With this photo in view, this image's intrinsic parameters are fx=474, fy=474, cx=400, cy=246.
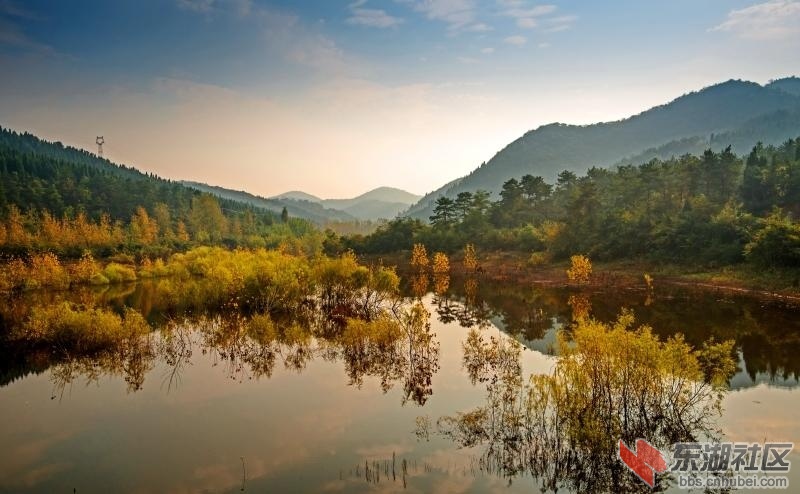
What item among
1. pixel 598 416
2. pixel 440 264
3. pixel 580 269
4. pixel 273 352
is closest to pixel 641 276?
pixel 580 269

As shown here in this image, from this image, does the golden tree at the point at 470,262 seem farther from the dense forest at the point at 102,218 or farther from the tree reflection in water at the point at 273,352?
the dense forest at the point at 102,218

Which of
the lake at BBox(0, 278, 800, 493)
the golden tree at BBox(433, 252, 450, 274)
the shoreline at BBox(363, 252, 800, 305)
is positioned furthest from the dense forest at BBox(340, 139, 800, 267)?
the lake at BBox(0, 278, 800, 493)

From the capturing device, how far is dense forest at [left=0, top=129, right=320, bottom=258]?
91.0 meters

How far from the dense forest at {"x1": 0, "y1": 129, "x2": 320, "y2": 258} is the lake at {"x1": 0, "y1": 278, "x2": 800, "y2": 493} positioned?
214 feet

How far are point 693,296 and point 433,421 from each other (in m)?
39.4

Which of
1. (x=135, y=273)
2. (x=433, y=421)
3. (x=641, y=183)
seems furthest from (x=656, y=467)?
(x=641, y=183)

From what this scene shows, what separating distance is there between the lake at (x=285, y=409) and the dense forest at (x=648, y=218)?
27.6 m

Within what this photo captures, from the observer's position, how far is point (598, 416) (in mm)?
15750

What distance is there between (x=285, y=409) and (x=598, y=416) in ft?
39.9

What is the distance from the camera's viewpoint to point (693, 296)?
46344 mm

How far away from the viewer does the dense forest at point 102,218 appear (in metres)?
91.0

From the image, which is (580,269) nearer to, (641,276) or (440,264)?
(641,276)

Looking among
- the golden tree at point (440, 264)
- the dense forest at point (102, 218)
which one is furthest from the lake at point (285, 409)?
the dense forest at point (102, 218)

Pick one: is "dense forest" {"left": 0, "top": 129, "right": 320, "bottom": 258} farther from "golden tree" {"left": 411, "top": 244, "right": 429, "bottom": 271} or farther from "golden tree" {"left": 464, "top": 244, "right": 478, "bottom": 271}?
"golden tree" {"left": 464, "top": 244, "right": 478, "bottom": 271}
